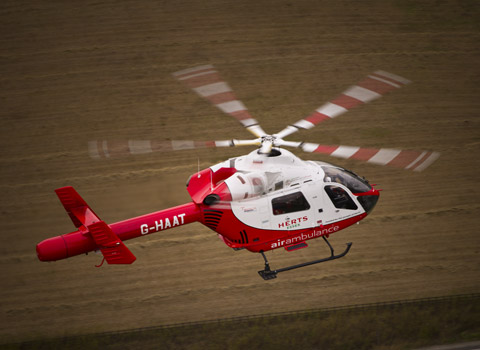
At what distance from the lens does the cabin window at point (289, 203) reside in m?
11.3

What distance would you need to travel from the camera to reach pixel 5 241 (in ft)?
47.5

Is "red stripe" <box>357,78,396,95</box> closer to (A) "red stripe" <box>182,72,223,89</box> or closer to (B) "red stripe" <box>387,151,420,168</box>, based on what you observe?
(B) "red stripe" <box>387,151,420,168</box>

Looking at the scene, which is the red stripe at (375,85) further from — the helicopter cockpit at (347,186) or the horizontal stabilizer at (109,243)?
the horizontal stabilizer at (109,243)

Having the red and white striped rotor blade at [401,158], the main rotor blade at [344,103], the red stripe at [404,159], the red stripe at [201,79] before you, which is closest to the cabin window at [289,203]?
the main rotor blade at [344,103]

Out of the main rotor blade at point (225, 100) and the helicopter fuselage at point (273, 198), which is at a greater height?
the main rotor blade at point (225, 100)

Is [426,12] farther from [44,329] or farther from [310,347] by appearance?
[44,329]

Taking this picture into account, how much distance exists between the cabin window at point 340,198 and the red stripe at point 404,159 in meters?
1.71

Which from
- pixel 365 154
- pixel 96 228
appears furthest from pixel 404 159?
pixel 96 228

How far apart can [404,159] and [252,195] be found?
271 cm

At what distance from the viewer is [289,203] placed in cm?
1140

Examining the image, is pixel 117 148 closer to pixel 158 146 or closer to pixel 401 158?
pixel 158 146

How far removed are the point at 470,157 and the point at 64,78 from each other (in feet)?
39.4

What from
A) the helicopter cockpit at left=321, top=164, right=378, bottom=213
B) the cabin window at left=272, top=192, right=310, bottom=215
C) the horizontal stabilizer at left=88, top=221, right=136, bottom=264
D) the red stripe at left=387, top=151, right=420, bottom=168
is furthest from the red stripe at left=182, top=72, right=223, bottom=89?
the red stripe at left=387, top=151, right=420, bottom=168

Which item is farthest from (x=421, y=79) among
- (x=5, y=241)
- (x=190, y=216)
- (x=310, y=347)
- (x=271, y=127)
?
(x=5, y=241)
